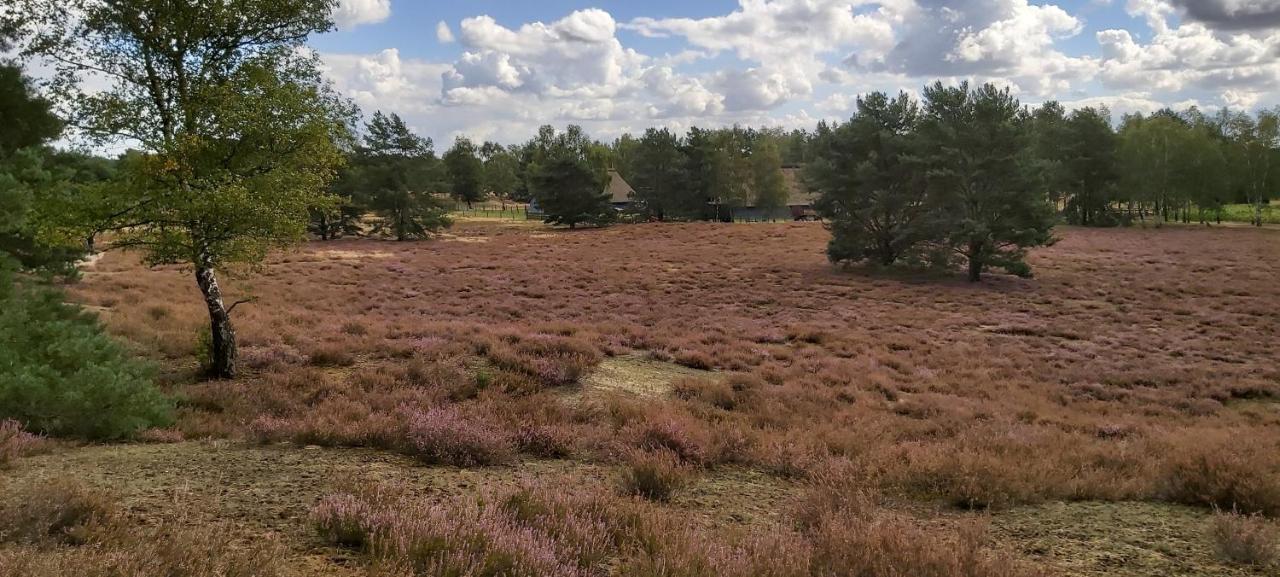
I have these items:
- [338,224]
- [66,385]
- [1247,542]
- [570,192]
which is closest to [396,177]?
[338,224]

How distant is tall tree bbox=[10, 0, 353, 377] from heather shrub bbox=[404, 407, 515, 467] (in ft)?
15.8

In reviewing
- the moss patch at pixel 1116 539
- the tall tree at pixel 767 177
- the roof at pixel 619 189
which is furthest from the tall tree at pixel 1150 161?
the moss patch at pixel 1116 539

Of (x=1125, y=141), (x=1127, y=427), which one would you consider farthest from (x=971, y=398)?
(x=1125, y=141)

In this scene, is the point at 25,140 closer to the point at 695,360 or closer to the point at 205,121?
the point at 205,121

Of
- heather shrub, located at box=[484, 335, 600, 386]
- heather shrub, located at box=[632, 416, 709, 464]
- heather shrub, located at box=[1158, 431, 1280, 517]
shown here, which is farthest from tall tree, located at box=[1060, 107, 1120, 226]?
heather shrub, located at box=[632, 416, 709, 464]

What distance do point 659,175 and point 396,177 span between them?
111ft

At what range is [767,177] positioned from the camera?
266 feet

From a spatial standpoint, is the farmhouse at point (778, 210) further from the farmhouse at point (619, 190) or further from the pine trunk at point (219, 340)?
the pine trunk at point (219, 340)

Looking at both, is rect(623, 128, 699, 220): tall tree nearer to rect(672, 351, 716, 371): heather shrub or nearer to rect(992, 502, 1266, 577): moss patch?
rect(672, 351, 716, 371): heather shrub

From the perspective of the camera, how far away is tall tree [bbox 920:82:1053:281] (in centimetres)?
3306

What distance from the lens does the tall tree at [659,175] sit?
79.5 m

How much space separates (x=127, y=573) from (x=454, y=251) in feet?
151

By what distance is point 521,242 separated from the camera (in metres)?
55.7

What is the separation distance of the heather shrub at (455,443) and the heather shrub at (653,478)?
1.43 meters
